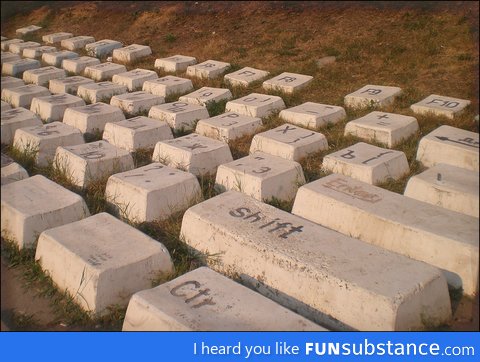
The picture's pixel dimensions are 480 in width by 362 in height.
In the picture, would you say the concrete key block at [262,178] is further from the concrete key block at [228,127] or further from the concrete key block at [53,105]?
the concrete key block at [53,105]

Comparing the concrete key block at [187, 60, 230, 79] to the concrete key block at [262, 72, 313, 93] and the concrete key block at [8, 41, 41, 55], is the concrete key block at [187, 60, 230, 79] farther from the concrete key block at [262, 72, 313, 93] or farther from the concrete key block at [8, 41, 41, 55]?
the concrete key block at [8, 41, 41, 55]

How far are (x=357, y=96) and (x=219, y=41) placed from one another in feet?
10.1

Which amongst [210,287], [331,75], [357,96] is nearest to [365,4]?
[331,75]

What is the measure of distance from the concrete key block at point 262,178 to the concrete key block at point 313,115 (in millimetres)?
1108

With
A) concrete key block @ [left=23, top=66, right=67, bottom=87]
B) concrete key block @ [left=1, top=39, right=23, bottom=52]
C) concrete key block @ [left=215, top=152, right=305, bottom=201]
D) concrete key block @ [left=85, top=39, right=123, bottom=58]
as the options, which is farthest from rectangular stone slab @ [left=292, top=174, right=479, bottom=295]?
concrete key block @ [left=1, top=39, right=23, bottom=52]

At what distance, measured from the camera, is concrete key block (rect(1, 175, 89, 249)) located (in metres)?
3.26

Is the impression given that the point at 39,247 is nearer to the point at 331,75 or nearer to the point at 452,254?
the point at 452,254

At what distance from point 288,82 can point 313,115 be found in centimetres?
125

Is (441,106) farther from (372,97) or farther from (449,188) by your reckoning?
(449,188)

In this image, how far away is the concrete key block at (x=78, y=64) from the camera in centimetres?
721

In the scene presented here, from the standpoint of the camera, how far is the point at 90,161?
13.2 feet

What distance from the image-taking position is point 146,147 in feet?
15.5

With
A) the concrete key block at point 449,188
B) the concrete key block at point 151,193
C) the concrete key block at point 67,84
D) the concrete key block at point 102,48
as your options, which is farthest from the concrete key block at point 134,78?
the concrete key block at point 449,188

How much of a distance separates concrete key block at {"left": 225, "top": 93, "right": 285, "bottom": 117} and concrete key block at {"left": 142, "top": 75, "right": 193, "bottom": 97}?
2.81 feet
